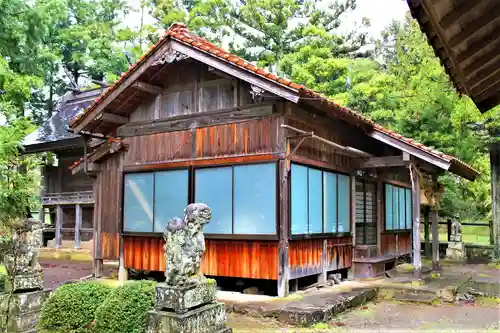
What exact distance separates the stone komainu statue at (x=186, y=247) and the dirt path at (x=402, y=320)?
2177mm

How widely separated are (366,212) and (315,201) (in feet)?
10.4

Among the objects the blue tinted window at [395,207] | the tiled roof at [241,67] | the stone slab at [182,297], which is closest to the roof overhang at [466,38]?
the stone slab at [182,297]

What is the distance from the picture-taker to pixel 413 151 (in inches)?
424

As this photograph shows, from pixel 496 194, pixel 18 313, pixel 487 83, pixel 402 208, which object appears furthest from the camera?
pixel 496 194

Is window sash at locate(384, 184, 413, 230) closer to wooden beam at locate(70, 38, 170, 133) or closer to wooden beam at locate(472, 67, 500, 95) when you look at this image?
wooden beam at locate(70, 38, 170, 133)

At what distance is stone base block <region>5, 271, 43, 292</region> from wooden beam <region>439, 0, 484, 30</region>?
6.85 m

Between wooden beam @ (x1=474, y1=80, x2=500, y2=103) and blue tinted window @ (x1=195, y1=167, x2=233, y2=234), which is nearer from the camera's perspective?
wooden beam @ (x1=474, y1=80, x2=500, y2=103)

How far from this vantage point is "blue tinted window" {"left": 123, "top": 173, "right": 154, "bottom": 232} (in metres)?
11.4

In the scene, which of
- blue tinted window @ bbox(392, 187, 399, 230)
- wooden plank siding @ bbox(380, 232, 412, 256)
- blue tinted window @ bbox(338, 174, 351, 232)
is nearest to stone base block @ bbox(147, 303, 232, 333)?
blue tinted window @ bbox(338, 174, 351, 232)

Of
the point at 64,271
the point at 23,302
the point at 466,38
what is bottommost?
the point at 64,271

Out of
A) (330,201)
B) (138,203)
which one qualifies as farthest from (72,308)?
(330,201)

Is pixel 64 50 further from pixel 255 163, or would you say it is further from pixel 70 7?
pixel 255 163

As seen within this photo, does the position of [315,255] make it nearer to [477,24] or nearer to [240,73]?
[240,73]

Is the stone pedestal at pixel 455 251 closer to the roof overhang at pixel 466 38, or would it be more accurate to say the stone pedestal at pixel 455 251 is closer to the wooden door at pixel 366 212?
the wooden door at pixel 366 212
